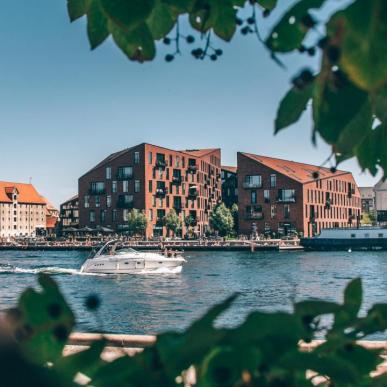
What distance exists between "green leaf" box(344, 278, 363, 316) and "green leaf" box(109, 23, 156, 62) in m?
0.65

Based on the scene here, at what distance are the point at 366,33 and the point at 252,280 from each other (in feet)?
141

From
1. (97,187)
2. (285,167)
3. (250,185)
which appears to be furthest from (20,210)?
(285,167)

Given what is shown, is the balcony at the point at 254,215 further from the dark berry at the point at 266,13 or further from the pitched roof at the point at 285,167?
the dark berry at the point at 266,13

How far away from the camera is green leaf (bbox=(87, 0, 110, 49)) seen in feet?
4.65

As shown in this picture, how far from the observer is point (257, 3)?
185cm

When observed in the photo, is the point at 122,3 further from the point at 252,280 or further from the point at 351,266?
the point at 351,266

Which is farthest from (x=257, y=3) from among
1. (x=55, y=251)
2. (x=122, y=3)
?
(x=55, y=251)

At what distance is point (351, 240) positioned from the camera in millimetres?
80062

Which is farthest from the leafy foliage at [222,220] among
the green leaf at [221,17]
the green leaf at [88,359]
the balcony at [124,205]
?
the green leaf at [88,359]

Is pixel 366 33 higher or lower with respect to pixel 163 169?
lower

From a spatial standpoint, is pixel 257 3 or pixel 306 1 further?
pixel 257 3

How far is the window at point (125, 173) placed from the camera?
9681 centimetres

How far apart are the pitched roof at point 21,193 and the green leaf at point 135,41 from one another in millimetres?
139313

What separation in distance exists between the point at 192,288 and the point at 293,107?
36.5 meters
